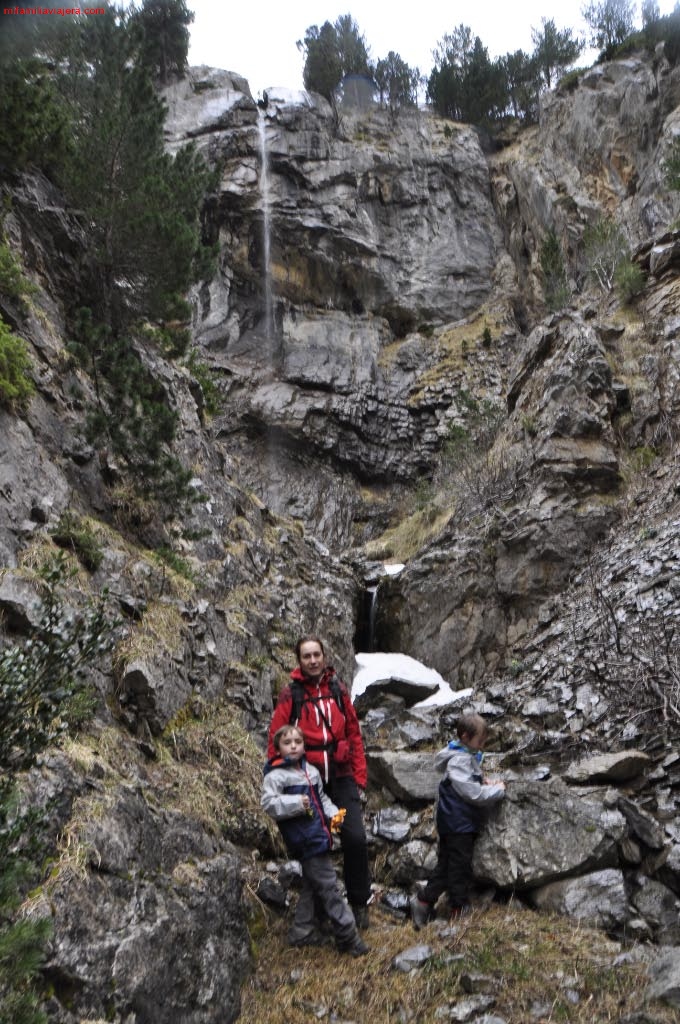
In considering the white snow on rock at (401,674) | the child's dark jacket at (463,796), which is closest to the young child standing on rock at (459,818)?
the child's dark jacket at (463,796)

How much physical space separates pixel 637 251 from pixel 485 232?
645 inches

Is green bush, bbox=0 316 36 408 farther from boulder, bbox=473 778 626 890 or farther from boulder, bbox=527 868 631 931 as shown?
boulder, bbox=527 868 631 931

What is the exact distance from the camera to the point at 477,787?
17.0 feet

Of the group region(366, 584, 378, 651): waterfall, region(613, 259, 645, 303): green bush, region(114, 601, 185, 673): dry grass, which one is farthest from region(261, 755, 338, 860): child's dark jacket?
region(613, 259, 645, 303): green bush

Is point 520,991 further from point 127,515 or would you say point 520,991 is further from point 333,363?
point 333,363

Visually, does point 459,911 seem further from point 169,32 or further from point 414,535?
point 169,32

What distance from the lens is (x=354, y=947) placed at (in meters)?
4.41

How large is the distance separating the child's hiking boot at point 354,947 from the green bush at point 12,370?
658 cm

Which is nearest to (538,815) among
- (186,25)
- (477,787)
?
(477,787)

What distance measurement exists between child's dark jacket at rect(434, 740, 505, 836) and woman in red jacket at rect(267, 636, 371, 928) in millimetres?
731

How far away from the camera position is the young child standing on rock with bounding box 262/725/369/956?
4434 millimetres

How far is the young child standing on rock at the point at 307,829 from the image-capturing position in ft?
14.5

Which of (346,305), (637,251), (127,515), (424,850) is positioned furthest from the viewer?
(346,305)

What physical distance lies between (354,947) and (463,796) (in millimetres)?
1418
